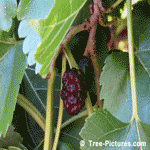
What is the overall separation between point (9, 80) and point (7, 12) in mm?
131

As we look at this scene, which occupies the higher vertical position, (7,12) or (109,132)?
(7,12)

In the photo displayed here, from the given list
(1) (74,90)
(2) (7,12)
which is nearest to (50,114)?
(1) (74,90)

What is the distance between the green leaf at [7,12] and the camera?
0.42 metres

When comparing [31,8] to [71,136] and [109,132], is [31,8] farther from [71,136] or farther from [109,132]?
[71,136]

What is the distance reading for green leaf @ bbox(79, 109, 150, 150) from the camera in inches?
15.6

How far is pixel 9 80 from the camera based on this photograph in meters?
0.48

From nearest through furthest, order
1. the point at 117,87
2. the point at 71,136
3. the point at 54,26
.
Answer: the point at 54,26 < the point at 117,87 < the point at 71,136

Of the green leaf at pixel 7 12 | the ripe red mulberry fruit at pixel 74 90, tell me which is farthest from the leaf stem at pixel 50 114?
the green leaf at pixel 7 12

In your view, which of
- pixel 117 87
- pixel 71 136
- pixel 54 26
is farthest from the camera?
pixel 71 136

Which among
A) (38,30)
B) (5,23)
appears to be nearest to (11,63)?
(5,23)

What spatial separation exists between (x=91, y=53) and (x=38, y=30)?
245 mm

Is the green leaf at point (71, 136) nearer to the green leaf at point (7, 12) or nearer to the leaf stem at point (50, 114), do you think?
the leaf stem at point (50, 114)

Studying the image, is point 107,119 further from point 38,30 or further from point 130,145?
point 38,30

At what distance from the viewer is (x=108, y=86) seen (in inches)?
18.1
